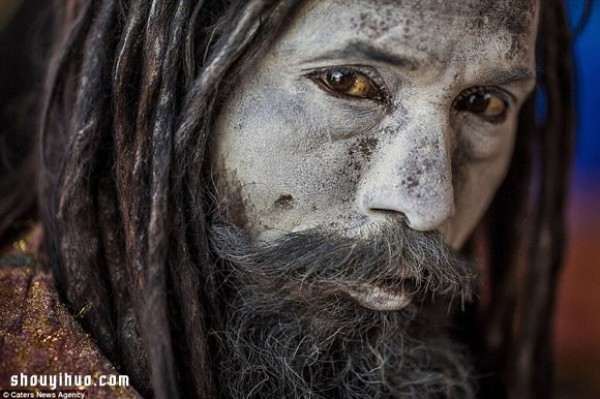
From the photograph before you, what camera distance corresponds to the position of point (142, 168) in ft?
3.42

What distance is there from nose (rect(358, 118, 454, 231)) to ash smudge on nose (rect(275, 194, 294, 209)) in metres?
0.10

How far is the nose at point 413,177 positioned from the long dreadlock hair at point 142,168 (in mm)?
226

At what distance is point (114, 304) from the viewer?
1.10 m

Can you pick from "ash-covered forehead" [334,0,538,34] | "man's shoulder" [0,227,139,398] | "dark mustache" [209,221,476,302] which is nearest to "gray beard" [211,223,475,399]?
"dark mustache" [209,221,476,302]

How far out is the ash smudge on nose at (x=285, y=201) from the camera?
1.05 meters

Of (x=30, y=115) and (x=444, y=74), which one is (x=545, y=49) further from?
(x=30, y=115)

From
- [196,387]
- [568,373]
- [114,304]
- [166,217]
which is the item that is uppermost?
[166,217]

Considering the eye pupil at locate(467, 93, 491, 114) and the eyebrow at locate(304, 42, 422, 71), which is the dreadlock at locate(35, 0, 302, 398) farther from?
the eye pupil at locate(467, 93, 491, 114)

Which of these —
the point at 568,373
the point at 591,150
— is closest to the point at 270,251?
the point at 568,373

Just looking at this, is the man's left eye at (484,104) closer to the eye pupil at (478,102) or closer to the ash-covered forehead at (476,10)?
the eye pupil at (478,102)

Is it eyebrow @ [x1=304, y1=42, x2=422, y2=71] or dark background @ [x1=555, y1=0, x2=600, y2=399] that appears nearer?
eyebrow @ [x1=304, y1=42, x2=422, y2=71]

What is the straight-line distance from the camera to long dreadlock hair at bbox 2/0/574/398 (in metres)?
Answer: 1.01

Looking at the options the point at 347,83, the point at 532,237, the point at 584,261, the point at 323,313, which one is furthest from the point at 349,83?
the point at 584,261

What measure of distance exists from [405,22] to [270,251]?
36cm
